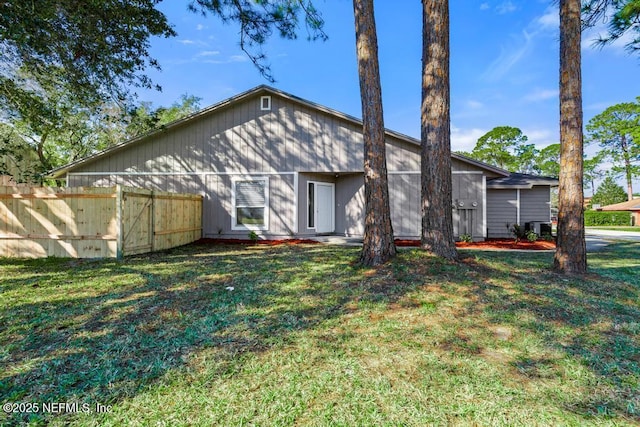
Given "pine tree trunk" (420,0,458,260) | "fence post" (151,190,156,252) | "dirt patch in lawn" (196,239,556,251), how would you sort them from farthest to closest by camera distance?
"dirt patch in lawn" (196,239,556,251), "fence post" (151,190,156,252), "pine tree trunk" (420,0,458,260)

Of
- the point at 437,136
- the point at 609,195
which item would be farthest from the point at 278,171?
the point at 609,195

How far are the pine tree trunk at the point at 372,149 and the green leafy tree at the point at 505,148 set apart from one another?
33.3 m

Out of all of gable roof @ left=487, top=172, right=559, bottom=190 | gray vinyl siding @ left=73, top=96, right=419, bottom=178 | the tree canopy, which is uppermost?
the tree canopy

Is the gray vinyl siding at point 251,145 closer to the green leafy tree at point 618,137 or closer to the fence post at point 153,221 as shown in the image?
the fence post at point 153,221

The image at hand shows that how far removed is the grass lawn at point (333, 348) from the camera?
191cm

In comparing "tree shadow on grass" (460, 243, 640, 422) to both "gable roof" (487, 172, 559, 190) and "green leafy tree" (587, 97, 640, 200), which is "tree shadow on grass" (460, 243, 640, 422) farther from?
"green leafy tree" (587, 97, 640, 200)

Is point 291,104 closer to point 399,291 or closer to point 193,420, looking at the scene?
point 399,291

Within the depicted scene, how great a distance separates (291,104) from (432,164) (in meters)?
7.02

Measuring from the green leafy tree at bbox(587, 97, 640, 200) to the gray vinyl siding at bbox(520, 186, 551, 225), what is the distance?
26550mm

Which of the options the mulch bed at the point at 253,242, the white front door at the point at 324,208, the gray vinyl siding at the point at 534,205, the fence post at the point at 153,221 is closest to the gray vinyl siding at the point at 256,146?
the white front door at the point at 324,208

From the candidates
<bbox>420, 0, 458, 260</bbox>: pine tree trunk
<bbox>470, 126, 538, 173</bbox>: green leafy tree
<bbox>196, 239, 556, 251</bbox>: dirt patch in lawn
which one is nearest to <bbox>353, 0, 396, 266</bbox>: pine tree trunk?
<bbox>420, 0, 458, 260</bbox>: pine tree trunk

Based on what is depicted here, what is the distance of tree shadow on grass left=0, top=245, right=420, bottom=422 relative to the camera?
2.29 meters

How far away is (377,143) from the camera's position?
5.29 meters

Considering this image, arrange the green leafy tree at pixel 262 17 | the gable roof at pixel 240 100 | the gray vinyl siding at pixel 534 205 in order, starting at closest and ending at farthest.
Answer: the green leafy tree at pixel 262 17, the gable roof at pixel 240 100, the gray vinyl siding at pixel 534 205
